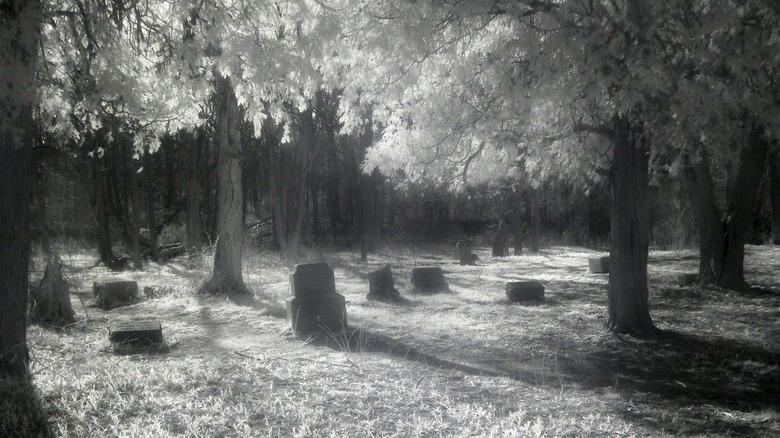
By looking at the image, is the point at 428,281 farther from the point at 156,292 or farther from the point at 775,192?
the point at 775,192

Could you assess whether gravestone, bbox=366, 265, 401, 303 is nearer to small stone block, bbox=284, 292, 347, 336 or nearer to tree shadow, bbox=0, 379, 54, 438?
small stone block, bbox=284, 292, 347, 336

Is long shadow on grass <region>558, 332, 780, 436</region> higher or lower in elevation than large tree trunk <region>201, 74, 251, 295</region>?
lower

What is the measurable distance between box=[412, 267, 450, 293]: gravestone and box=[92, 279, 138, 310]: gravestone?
20.7 feet

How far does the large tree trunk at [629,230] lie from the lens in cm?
881

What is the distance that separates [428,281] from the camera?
44.7 ft

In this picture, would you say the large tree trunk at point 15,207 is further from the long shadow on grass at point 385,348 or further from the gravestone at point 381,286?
the gravestone at point 381,286

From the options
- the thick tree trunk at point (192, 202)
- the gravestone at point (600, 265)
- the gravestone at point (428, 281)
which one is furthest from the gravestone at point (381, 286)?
the thick tree trunk at point (192, 202)

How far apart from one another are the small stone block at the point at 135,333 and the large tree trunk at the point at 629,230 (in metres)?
6.57

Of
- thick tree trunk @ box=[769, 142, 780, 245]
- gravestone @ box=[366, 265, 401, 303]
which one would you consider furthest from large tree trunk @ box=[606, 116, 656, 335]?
thick tree trunk @ box=[769, 142, 780, 245]

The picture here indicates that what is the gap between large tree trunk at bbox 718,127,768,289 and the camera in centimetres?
1210

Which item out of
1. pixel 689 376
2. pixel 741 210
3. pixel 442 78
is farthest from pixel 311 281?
pixel 741 210

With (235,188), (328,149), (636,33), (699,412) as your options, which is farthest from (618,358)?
(328,149)

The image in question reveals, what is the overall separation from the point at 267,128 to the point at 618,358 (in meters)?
19.5

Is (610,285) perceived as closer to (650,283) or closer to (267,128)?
(650,283)
